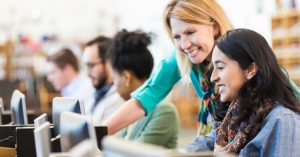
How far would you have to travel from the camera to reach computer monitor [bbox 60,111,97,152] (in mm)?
1401

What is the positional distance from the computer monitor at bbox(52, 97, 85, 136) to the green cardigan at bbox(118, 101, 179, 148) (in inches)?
39.3

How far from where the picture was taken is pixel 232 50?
1.98m

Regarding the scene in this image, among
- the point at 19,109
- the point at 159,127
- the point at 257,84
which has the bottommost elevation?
the point at 159,127

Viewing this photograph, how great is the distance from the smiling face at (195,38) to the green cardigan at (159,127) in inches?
27.2

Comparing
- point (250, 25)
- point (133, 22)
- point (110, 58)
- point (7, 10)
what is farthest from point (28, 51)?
point (110, 58)

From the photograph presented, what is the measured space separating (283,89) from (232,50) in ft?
0.77

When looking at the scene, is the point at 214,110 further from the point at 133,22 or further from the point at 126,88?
the point at 133,22

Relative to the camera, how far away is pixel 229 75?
78.4 inches

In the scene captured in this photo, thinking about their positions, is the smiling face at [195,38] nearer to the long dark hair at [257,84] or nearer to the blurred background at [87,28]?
the long dark hair at [257,84]

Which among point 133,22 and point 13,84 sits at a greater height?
point 133,22

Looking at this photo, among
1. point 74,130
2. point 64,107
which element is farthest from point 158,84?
point 74,130

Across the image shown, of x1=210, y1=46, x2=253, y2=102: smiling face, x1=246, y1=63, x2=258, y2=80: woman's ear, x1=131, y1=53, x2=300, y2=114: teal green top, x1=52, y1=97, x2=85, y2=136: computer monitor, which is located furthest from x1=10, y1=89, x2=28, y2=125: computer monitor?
x1=246, y1=63, x2=258, y2=80: woman's ear

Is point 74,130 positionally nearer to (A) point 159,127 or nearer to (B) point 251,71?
(B) point 251,71

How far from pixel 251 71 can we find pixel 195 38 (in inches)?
20.9
